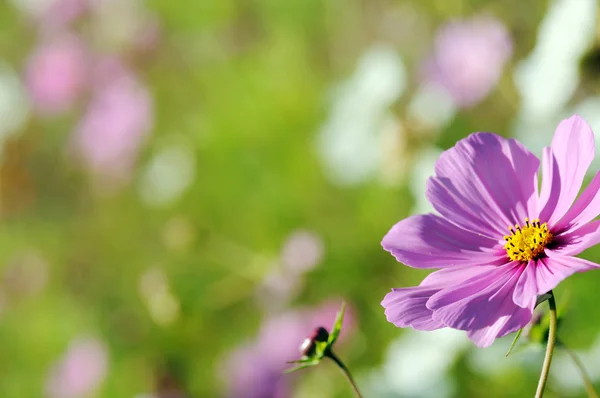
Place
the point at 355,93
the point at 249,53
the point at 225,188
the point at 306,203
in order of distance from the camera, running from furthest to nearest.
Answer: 1. the point at 249,53
2. the point at 225,188
3. the point at 306,203
4. the point at 355,93

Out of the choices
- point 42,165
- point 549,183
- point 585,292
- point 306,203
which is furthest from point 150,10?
point 549,183

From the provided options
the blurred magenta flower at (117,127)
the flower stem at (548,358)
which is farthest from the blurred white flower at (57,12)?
the flower stem at (548,358)

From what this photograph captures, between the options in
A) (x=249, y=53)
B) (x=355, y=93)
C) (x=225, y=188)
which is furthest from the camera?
(x=249, y=53)

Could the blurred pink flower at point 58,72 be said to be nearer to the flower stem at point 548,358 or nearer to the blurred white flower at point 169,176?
the blurred white flower at point 169,176

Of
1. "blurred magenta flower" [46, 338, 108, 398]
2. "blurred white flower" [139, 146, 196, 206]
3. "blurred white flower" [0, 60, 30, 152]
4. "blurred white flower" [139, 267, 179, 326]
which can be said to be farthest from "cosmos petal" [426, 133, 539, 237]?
"blurred white flower" [0, 60, 30, 152]

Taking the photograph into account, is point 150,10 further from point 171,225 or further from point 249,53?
point 171,225

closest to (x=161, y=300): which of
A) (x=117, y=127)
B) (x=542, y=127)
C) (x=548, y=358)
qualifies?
(x=542, y=127)

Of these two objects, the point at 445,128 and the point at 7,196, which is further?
the point at 7,196

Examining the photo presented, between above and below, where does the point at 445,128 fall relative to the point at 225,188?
below

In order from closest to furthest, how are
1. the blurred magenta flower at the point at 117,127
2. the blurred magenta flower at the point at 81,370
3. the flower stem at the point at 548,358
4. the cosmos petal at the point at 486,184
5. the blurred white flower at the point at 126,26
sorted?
1. the flower stem at the point at 548,358
2. the cosmos petal at the point at 486,184
3. the blurred magenta flower at the point at 81,370
4. the blurred magenta flower at the point at 117,127
5. the blurred white flower at the point at 126,26
